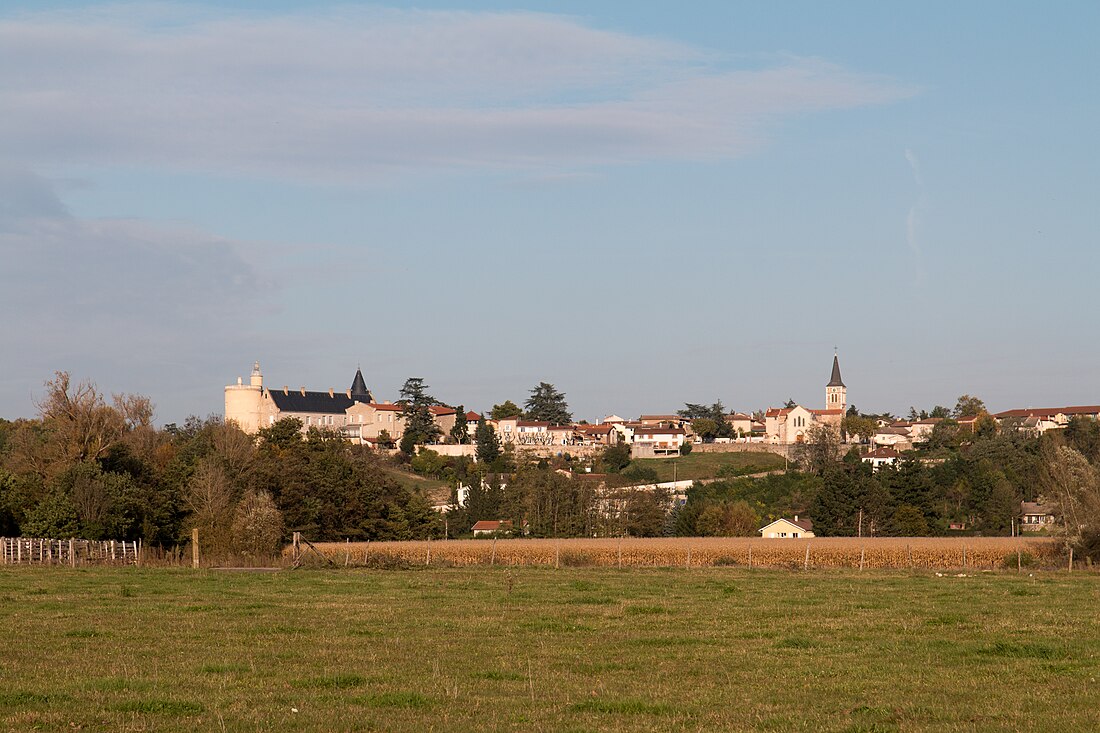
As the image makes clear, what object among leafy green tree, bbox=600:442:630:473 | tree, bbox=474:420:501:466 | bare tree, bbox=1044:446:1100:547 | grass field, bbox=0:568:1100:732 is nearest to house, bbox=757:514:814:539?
bare tree, bbox=1044:446:1100:547

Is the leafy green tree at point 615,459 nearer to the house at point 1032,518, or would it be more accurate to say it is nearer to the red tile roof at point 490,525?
the red tile roof at point 490,525

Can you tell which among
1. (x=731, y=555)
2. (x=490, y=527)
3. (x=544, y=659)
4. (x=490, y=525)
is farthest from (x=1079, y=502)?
(x=490, y=525)

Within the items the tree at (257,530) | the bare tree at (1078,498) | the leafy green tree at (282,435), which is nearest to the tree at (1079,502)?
the bare tree at (1078,498)

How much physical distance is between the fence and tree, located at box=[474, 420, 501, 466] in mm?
122541

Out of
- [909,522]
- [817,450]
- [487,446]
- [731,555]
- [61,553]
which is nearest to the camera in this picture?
[61,553]

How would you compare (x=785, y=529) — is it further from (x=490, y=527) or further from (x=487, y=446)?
(x=487, y=446)

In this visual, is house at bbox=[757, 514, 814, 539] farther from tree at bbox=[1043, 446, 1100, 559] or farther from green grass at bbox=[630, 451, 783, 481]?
green grass at bbox=[630, 451, 783, 481]

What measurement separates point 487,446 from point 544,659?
16211 cm

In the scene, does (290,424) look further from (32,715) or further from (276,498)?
(32,715)

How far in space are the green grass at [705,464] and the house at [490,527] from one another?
57446 mm

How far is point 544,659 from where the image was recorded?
18562 mm

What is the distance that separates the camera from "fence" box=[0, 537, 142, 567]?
5028cm

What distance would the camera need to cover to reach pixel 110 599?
2964cm

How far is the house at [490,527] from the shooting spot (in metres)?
102
